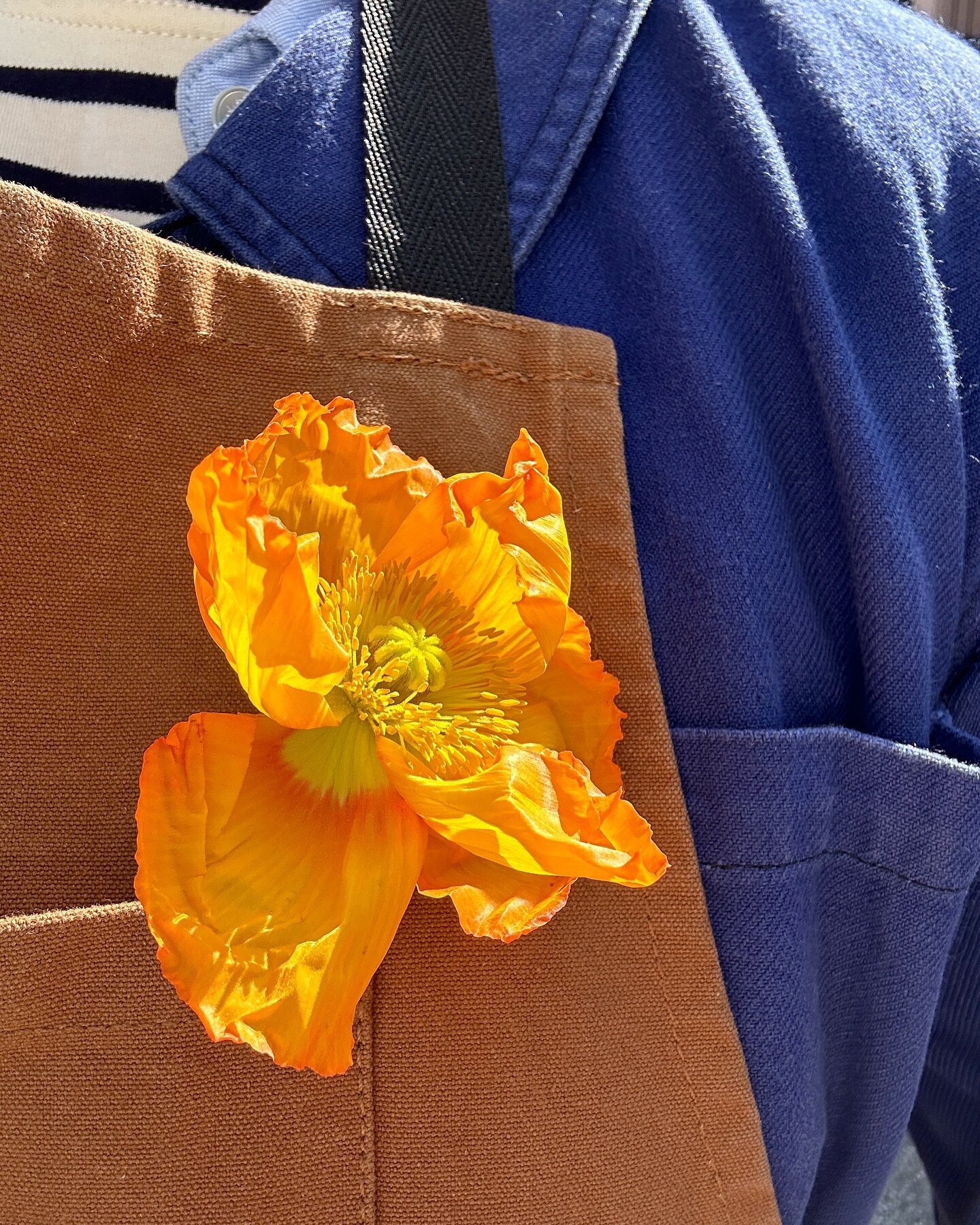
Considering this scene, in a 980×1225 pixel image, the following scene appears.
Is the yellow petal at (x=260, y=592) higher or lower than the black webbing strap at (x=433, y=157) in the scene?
lower

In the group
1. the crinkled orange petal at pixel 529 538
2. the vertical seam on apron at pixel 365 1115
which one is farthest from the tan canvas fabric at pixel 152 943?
the crinkled orange petal at pixel 529 538

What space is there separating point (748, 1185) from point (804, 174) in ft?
1.65

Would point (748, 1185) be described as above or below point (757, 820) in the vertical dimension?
below

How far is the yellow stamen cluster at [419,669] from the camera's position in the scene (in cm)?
40

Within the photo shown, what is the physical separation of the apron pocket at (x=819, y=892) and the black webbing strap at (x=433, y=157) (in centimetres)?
26

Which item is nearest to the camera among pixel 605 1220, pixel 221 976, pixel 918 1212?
pixel 221 976

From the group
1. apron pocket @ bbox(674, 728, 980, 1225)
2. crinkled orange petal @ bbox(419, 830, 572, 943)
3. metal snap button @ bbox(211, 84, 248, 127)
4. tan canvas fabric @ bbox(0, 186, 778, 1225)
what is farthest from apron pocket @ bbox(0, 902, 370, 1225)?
metal snap button @ bbox(211, 84, 248, 127)

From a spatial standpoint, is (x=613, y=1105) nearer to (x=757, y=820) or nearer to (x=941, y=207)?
(x=757, y=820)

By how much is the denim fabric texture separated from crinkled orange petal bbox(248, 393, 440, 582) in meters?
0.17

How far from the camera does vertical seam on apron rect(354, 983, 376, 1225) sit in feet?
1.48

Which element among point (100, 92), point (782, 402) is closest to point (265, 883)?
point (782, 402)

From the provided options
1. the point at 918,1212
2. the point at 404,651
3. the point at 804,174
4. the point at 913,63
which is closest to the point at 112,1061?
the point at 404,651

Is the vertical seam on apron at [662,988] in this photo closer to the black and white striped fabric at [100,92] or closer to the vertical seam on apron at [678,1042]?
the vertical seam on apron at [678,1042]

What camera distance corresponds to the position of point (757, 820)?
1.73 ft
